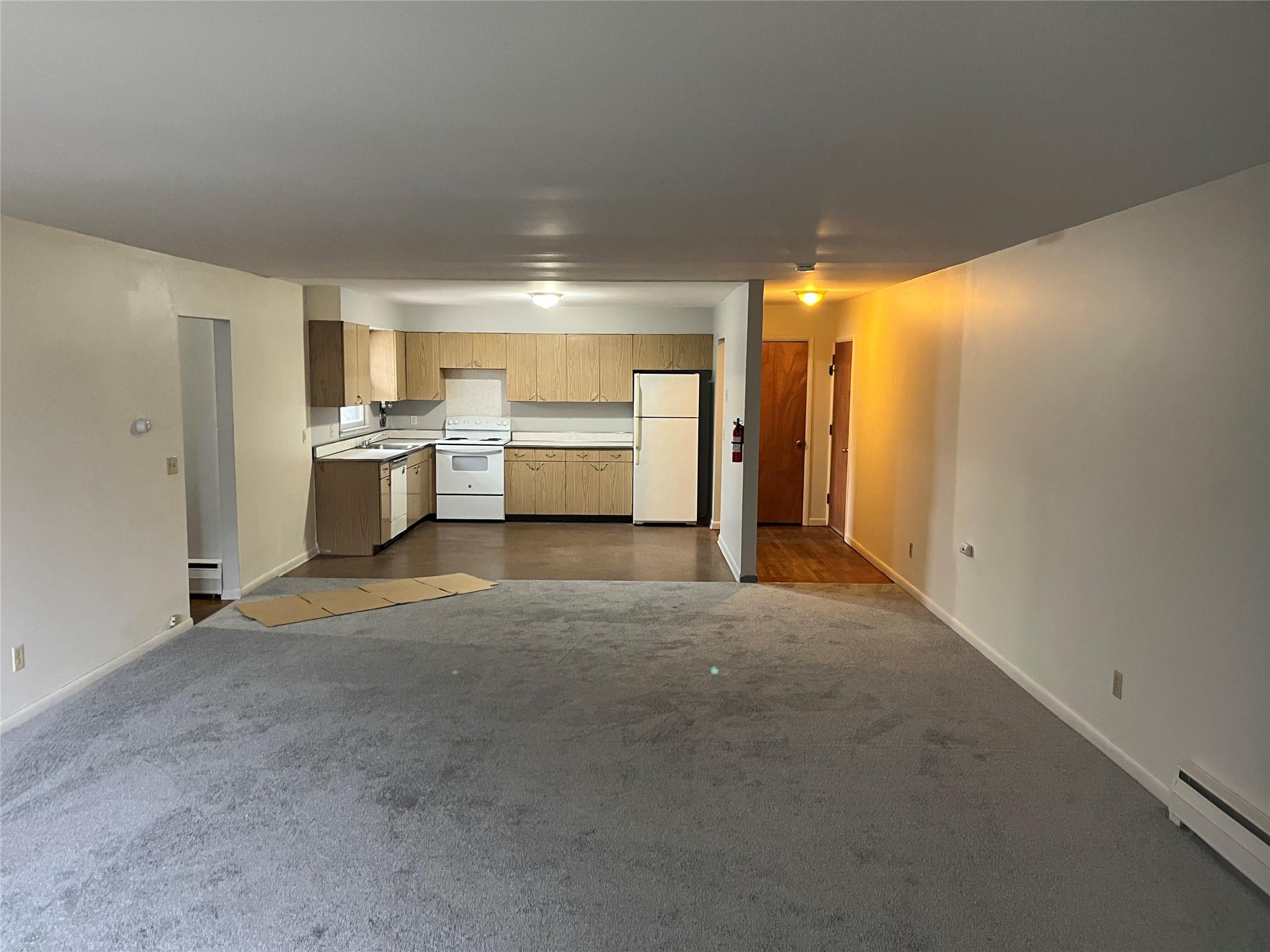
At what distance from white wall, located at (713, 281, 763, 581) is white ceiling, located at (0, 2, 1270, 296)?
103 inches

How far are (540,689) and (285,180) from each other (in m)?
2.67

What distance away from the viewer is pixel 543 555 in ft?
25.6

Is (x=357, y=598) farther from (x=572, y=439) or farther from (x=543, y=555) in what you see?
(x=572, y=439)

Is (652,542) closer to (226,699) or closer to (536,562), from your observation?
(536,562)

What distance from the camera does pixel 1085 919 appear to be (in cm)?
269

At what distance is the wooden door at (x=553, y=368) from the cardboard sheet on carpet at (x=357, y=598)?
3.29 meters

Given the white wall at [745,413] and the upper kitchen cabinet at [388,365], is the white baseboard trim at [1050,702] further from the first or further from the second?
the upper kitchen cabinet at [388,365]

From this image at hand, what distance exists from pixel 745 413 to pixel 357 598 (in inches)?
123

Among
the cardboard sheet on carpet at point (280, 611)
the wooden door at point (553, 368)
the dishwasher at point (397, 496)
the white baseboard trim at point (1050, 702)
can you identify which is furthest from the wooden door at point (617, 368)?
the cardboard sheet on carpet at point (280, 611)

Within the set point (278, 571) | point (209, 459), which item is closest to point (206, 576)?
point (278, 571)

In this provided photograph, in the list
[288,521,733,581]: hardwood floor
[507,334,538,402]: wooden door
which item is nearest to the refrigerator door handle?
[288,521,733,581]: hardwood floor

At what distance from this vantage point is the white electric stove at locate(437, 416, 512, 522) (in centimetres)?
930

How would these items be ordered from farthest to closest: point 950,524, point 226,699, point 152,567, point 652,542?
point 652,542 → point 950,524 → point 152,567 → point 226,699

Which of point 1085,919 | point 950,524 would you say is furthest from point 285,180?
point 950,524
